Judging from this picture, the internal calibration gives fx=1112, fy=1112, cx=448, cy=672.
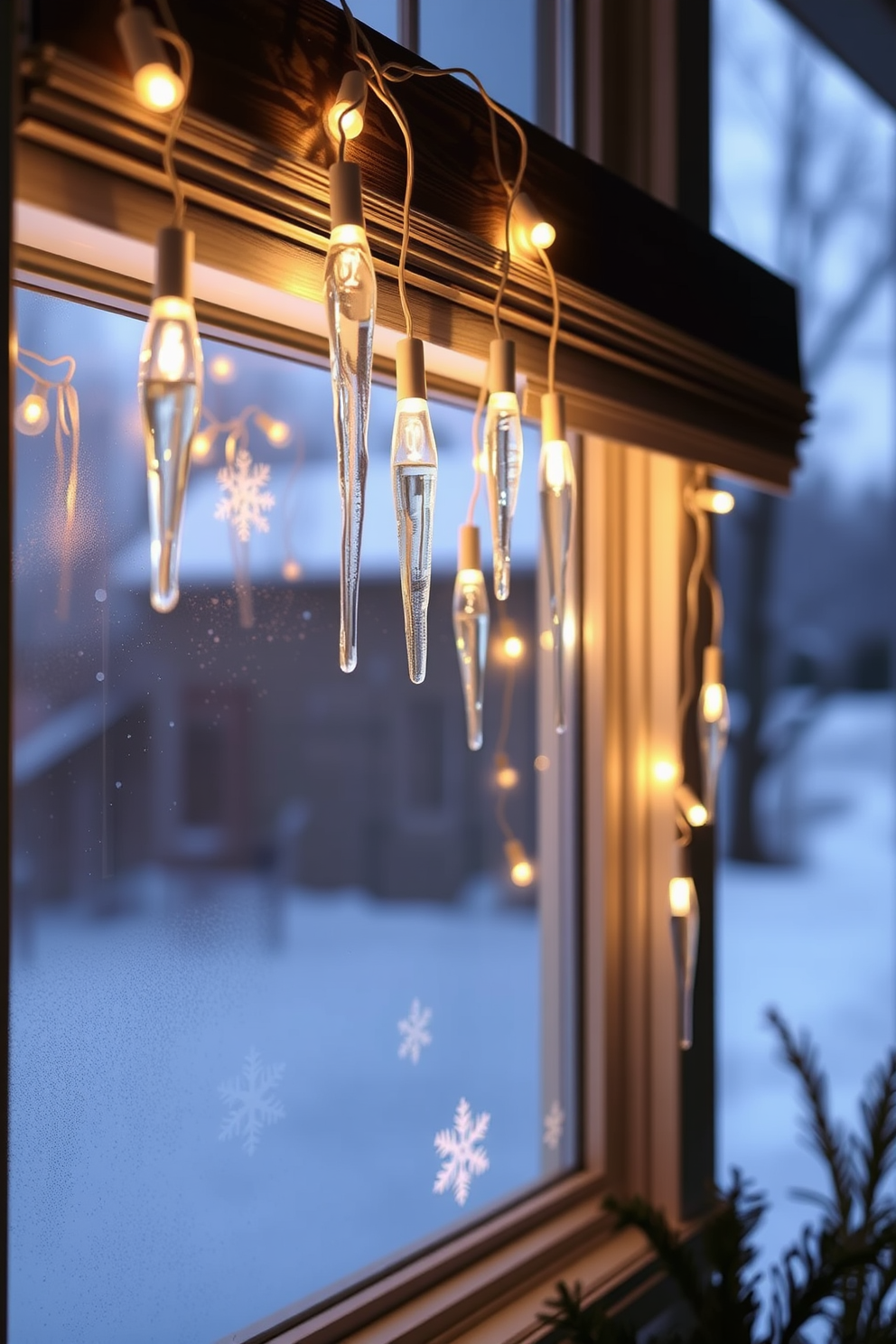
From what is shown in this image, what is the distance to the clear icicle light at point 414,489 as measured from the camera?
2.93 feet

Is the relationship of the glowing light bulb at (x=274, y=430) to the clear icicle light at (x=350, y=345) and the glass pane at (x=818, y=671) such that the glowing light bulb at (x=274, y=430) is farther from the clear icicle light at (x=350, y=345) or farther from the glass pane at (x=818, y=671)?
the glass pane at (x=818, y=671)

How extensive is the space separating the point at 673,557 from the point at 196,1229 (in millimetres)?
1153

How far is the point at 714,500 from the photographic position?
5.65 ft

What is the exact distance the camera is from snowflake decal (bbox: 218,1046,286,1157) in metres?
1.18

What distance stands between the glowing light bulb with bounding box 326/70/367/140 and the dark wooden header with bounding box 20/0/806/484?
0.06ft

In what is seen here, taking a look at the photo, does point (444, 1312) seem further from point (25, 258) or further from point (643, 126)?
point (643, 126)

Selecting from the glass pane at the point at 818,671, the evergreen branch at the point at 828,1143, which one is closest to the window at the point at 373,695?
the evergreen branch at the point at 828,1143

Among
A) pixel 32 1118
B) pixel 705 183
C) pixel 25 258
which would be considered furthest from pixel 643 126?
pixel 32 1118

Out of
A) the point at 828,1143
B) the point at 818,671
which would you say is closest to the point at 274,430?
the point at 828,1143

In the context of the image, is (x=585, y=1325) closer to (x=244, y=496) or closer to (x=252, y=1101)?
(x=252, y=1101)

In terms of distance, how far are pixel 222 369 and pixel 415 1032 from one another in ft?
2.81

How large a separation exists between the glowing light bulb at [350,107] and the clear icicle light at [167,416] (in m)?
0.30

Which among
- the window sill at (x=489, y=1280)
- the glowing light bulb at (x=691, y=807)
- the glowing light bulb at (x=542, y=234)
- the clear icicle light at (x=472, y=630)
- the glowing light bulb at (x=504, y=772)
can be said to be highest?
the glowing light bulb at (x=542, y=234)

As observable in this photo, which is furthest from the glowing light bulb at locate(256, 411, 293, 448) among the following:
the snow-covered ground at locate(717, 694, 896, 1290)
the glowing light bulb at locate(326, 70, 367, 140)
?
the snow-covered ground at locate(717, 694, 896, 1290)
